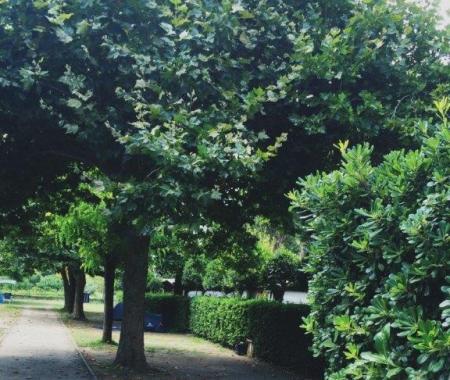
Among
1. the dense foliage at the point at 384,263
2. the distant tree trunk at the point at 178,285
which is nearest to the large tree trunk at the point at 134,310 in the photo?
the dense foliage at the point at 384,263

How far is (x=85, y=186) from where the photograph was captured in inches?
602

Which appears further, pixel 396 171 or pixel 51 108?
pixel 51 108

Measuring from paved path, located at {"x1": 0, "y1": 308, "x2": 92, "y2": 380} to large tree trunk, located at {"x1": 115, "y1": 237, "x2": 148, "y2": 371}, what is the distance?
36.9 inches

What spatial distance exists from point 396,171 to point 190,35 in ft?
14.9

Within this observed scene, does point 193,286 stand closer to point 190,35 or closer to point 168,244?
point 168,244

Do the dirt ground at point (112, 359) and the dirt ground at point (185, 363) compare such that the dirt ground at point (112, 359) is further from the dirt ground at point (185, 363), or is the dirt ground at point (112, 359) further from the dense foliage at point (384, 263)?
the dense foliage at point (384, 263)

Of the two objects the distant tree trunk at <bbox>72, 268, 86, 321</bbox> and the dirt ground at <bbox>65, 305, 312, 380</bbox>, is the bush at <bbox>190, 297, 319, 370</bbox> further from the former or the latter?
the distant tree trunk at <bbox>72, 268, 86, 321</bbox>

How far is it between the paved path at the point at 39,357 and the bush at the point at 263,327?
517 centimetres

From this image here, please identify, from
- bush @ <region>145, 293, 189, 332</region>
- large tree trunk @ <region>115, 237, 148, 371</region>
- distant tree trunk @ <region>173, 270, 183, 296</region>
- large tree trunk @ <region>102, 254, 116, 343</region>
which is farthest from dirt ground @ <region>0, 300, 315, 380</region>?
distant tree trunk @ <region>173, 270, 183, 296</region>

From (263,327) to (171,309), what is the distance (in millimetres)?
12900

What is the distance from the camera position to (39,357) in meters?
15.3

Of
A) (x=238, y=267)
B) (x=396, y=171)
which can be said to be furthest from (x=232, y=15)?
(x=238, y=267)

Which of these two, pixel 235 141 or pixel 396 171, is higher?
pixel 235 141

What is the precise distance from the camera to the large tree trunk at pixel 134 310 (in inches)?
486
